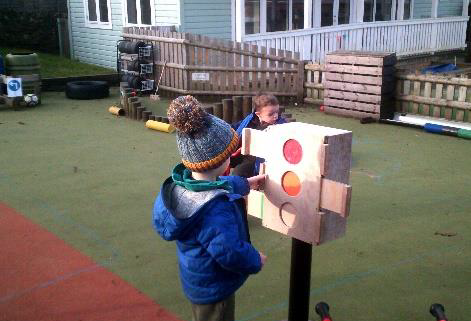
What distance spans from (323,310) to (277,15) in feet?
47.2

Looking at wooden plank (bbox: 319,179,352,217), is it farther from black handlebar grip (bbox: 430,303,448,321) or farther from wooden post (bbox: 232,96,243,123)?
wooden post (bbox: 232,96,243,123)

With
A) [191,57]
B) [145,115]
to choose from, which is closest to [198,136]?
[145,115]

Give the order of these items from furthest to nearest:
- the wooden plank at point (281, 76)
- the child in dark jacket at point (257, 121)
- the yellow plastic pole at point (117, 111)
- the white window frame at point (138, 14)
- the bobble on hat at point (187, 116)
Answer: the white window frame at point (138, 14), the wooden plank at point (281, 76), the yellow plastic pole at point (117, 111), the child in dark jacket at point (257, 121), the bobble on hat at point (187, 116)

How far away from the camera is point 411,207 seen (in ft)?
21.6

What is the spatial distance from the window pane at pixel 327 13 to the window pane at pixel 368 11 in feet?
6.87

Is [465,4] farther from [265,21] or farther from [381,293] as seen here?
[381,293]

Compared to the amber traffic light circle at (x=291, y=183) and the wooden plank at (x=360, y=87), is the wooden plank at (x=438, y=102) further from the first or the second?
the amber traffic light circle at (x=291, y=183)

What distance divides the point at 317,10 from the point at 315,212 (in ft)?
51.9

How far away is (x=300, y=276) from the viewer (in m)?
3.57

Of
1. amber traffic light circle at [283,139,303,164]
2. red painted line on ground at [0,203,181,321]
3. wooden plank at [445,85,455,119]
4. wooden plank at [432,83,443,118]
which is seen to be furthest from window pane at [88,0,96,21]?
amber traffic light circle at [283,139,303,164]

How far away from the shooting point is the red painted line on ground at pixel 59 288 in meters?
4.34

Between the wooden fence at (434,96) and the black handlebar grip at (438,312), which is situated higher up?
the wooden fence at (434,96)

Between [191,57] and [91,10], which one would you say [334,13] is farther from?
[91,10]

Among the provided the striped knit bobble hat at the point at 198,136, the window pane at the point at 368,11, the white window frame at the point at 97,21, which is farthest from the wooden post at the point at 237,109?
the window pane at the point at 368,11
